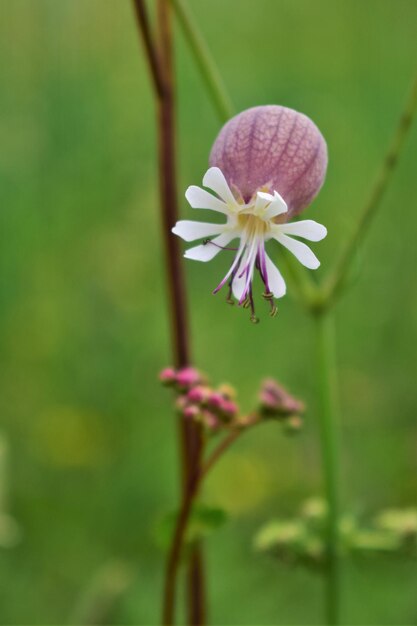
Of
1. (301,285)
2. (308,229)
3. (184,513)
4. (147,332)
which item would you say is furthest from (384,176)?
(147,332)

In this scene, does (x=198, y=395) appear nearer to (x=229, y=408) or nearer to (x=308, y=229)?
(x=229, y=408)

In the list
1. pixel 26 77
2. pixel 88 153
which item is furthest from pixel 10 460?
pixel 26 77

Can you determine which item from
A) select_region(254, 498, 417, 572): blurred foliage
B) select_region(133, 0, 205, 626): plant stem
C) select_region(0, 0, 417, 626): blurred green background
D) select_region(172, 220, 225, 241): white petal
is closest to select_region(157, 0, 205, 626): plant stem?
select_region(133, 0, 205, 626): plant stem

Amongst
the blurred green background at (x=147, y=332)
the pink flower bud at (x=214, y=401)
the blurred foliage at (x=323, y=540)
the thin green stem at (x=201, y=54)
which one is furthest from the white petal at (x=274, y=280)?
the blurred green background at (x=147, y=332)

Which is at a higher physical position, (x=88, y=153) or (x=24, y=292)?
(x=88, y=153)

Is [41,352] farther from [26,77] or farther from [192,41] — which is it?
[192,41]

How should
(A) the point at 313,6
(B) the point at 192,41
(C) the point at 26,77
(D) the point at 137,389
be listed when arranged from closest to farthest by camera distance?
(B) the point at 192,41, (D) the point at 137,389, (C) the point at 26,77, (A) the point at 313,6
